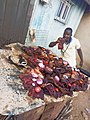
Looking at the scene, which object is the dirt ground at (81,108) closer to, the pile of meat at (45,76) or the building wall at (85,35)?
the pile of meat at (45,76)

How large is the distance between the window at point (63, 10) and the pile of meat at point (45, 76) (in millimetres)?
3564

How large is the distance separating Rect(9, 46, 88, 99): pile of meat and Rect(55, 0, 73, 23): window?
3564 millimetres

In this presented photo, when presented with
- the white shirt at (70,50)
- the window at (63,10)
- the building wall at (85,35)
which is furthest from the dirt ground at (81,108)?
the building wall at (85,35)

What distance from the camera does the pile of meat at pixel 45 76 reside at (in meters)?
2.25

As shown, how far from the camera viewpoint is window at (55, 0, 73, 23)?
20.9ft

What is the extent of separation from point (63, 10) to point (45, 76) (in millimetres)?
4660

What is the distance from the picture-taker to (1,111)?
1.70 meters

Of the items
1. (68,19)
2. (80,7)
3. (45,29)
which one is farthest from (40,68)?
(80,7)

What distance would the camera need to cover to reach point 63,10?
666 centimetres

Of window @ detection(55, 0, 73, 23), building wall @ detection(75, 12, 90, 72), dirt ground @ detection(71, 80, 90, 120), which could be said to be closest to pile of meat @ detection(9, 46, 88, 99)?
dirt ground @ detection(71, 80, 90, 120)

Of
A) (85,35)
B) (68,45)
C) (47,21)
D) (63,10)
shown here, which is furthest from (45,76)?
(85,35)

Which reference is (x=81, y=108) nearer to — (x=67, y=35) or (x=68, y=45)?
(x=68, y=45)

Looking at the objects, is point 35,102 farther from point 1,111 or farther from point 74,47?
point 74,47

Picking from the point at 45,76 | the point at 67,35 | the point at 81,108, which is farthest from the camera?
the point at 81,108
